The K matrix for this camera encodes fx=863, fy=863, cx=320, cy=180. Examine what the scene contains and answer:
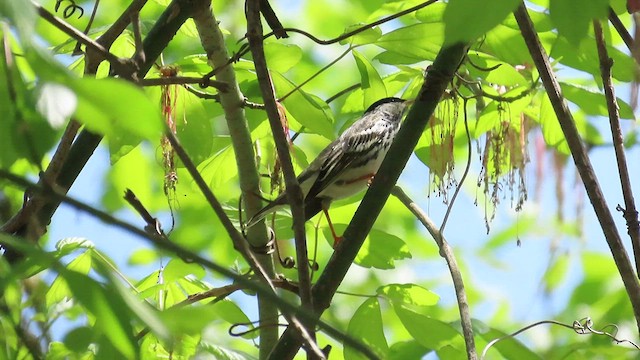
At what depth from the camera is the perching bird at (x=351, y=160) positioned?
3.22 meters

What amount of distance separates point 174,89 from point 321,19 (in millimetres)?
2750

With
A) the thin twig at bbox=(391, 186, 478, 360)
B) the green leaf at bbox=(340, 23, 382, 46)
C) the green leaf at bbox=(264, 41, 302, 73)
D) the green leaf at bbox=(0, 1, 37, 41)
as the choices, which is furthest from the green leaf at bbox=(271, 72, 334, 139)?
the green leaf at bbox=(0, 1, 37, 41)

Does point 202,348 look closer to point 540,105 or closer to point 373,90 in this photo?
point 373,90

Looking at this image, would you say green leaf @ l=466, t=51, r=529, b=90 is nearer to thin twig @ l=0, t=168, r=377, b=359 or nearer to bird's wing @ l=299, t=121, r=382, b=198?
bird's wing @ l=299, t=121, r=382, b=198

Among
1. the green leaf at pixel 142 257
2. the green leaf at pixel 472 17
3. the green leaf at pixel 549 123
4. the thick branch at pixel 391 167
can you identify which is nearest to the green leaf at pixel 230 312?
the thick branch at pixel 391 167

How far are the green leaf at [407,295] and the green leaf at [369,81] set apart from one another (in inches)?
22.0

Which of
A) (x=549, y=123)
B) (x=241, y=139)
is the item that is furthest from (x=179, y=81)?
(x=549, y=123)

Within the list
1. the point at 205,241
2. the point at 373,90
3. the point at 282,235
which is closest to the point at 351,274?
the point at 205,241

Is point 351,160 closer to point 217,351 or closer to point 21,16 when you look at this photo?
point 217,351

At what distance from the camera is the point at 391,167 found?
2.16 m

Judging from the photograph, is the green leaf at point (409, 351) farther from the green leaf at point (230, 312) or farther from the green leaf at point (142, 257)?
the green leaf at point (142, 257)

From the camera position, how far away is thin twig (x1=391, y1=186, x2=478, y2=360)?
2253mm

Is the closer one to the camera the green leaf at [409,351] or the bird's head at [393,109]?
the green leaf at [409,351]

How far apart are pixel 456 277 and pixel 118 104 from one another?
1826mm
